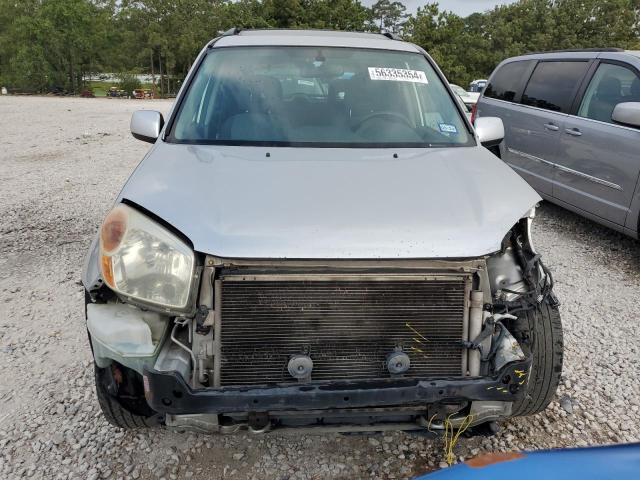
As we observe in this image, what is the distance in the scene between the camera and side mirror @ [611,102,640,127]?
412 cm

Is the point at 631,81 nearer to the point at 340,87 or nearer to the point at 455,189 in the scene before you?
the point at 340,87

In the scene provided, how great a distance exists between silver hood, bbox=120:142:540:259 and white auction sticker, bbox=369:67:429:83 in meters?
0.82

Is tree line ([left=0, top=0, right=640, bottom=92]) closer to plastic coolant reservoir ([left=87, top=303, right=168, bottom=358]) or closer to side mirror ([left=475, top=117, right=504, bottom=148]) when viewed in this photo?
side mirror ([left=475, top=117, right=504, bottom=148])

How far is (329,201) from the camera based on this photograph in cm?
208

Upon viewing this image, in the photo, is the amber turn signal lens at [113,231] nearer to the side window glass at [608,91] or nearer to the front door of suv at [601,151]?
the front door of suv at [601,151]

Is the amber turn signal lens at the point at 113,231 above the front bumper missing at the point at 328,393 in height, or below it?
above

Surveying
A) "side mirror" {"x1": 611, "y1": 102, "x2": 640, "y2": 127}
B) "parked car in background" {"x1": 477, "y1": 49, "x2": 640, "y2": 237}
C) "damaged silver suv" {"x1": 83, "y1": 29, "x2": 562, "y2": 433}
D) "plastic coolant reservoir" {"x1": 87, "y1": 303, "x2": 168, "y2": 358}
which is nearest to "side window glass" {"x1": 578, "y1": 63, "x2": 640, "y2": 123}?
"parked car in background" {"x1": 477, "y1": 49, "x2": 640, "y2": 237}

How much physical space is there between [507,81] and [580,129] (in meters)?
1.74

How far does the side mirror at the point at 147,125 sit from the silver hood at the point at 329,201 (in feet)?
2.26

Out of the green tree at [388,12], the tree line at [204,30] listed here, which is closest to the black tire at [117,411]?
the tree line at [204,30]

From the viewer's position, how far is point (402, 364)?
196 cm

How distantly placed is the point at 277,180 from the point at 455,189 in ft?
2.49

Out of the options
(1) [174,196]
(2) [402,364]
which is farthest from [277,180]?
(2) [402,364]

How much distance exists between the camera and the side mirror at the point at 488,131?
3.33 m
